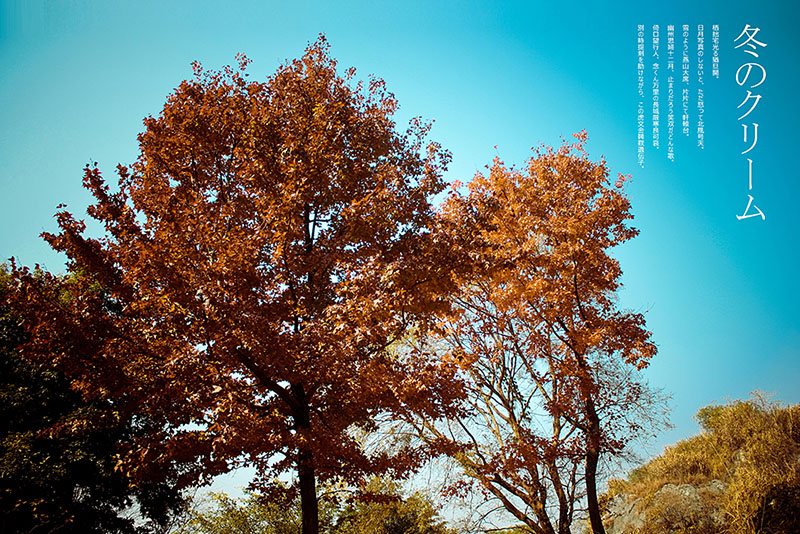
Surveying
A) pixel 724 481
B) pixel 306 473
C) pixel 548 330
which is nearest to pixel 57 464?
pixel 306 473

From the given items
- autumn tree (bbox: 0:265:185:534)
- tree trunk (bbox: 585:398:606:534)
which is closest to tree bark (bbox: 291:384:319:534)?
autumn tree (bbox: 0:265:185:534)

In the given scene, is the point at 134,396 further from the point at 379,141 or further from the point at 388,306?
the point at 379,141

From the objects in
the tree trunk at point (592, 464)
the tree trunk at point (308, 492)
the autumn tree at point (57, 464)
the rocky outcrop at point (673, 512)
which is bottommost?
the rocky outcrop at point (673, 512)

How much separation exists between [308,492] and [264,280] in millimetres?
3571

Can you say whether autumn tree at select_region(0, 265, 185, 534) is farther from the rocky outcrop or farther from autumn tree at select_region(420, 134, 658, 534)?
the rocky outcrop

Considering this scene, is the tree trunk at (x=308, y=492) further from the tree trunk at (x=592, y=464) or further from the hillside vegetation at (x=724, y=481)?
the hillside vegetation at (x=724, y=481)

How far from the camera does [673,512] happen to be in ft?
36.6

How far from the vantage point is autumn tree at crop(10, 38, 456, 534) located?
6.21 meters

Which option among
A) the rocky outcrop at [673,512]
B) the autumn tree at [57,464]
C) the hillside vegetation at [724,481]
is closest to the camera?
the hillside vegetation at [724,481]

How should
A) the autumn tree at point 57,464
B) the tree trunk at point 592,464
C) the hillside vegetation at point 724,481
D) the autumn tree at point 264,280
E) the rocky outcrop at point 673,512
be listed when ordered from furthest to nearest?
the autumn tree at point 57,464 → the rocky outcrop at point 673,512 → the tree trunk at point 592,464 → the hillside vegetation at point 724,481 → the autumn tree at point 264,280

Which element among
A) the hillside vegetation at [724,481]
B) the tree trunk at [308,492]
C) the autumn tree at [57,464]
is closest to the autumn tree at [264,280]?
the tree trunk at [308,492]

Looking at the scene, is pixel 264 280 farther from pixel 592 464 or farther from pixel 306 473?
pixel 592 464

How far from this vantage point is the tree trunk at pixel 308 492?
7.01 metres

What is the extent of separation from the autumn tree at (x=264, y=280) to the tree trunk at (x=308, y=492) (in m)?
0.02
